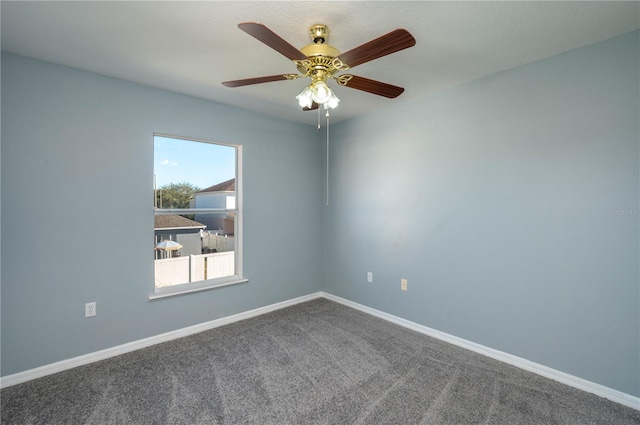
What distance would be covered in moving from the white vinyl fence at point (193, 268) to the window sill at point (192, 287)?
6 centimetres

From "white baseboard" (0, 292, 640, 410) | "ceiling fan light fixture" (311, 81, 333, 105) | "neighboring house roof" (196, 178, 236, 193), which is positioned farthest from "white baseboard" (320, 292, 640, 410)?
"ceiling fan light fixture" (311, 81, 333, 105)

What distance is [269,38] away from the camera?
138 centimetres

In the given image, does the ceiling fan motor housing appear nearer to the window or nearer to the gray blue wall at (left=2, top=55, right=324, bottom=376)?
the gray blue wall at (left=2, top=55, right=324, bottom=376)

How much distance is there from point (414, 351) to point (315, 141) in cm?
287

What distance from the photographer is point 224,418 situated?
182 cm

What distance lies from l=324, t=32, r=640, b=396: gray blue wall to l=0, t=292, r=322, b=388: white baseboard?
5.24 feet

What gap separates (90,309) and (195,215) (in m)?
1.21

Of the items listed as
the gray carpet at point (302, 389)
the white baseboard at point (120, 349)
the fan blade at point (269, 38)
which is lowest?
the gray carpet at point (302, 389)

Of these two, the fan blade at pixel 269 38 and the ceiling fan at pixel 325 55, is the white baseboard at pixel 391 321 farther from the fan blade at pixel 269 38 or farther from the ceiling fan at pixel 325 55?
the fan blade at pixel 269 38

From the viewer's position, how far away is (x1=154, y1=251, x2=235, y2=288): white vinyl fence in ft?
9.67

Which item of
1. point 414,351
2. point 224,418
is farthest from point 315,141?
point 224,418

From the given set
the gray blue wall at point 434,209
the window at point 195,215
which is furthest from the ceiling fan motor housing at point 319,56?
the window at point 195,215

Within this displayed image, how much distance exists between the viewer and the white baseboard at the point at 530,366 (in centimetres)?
196

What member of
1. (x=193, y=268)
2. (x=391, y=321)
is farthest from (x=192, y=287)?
(x=391, y=321)
